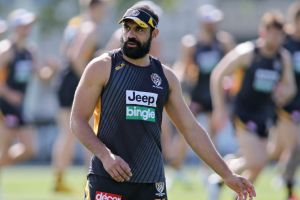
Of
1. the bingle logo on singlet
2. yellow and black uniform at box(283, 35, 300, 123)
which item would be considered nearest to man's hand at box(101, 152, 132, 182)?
the bingle logo on singlet

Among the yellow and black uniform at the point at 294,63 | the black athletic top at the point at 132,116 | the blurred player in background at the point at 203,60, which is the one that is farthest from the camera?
the blurred player in background at the point at 203,60

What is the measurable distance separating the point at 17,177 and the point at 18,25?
6.77 m

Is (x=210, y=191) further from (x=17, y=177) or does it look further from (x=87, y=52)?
(x=17, y=177)

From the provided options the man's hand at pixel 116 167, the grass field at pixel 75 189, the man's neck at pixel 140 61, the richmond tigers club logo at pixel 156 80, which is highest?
the man's neck at pixel 140 61

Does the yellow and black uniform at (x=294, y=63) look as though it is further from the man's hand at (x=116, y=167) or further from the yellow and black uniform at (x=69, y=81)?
the man's hand at (x=116, y=167)

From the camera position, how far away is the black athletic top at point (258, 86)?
40.7 ft

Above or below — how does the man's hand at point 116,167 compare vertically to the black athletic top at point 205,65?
below

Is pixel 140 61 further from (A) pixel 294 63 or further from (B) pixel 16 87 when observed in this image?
(B) pixel 16 87

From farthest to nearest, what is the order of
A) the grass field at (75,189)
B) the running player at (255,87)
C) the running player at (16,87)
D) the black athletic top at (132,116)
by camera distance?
the running player at (16,87), the grass field at (75,189), the running player at (255,87), the black athletic top at (132,116)

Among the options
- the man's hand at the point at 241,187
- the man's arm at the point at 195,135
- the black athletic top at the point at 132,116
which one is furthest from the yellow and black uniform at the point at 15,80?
the man's hand at the point at 241,187

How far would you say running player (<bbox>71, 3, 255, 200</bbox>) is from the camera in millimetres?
7605

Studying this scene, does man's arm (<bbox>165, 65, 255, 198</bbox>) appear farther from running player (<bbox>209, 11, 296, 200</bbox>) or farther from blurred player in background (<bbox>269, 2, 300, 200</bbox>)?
blurred player in background (<bbox>269, 2, 300, 200</bbox>)

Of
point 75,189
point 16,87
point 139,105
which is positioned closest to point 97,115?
point 139,105

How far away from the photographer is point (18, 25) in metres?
15.8
